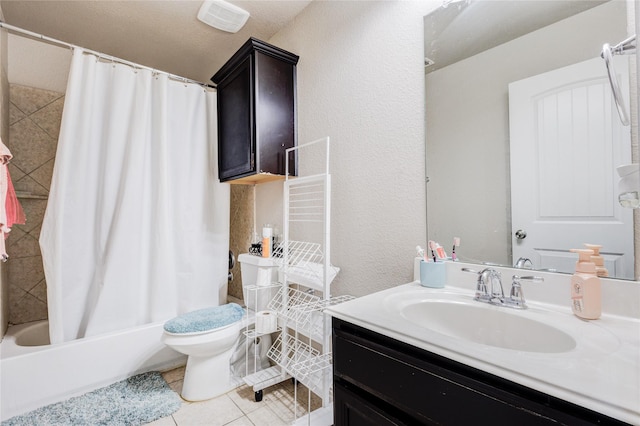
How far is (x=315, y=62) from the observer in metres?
1.84

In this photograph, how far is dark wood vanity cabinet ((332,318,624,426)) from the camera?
513 mm

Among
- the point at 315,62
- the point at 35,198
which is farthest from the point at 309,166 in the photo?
the point at 35,198

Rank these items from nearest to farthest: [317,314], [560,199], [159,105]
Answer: [560,199]
[317,314]
[159,105]

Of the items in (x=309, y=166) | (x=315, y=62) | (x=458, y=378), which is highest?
(x=315, y=62)

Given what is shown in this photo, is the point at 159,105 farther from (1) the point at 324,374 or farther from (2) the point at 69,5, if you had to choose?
(1) the point at 324,374

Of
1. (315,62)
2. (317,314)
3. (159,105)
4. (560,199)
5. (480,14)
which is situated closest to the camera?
(560,199)

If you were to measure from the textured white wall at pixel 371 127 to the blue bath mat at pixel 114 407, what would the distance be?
1.18m

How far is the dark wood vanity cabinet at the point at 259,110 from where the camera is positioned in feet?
5.89

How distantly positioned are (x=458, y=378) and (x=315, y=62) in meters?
1.85

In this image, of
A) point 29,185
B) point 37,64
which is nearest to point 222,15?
point 37,64

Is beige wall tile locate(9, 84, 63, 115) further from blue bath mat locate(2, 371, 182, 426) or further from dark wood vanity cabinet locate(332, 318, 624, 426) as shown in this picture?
dark wood vanity cabinet locate(332, 318, 624, 426)

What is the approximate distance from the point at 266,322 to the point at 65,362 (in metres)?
1.12

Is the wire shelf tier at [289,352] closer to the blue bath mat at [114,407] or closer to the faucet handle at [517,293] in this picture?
the blue bath mat at [114,407]

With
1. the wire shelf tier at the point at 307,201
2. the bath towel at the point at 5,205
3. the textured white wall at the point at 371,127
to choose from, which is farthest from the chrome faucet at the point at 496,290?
the bath towel at the point at 5,205
